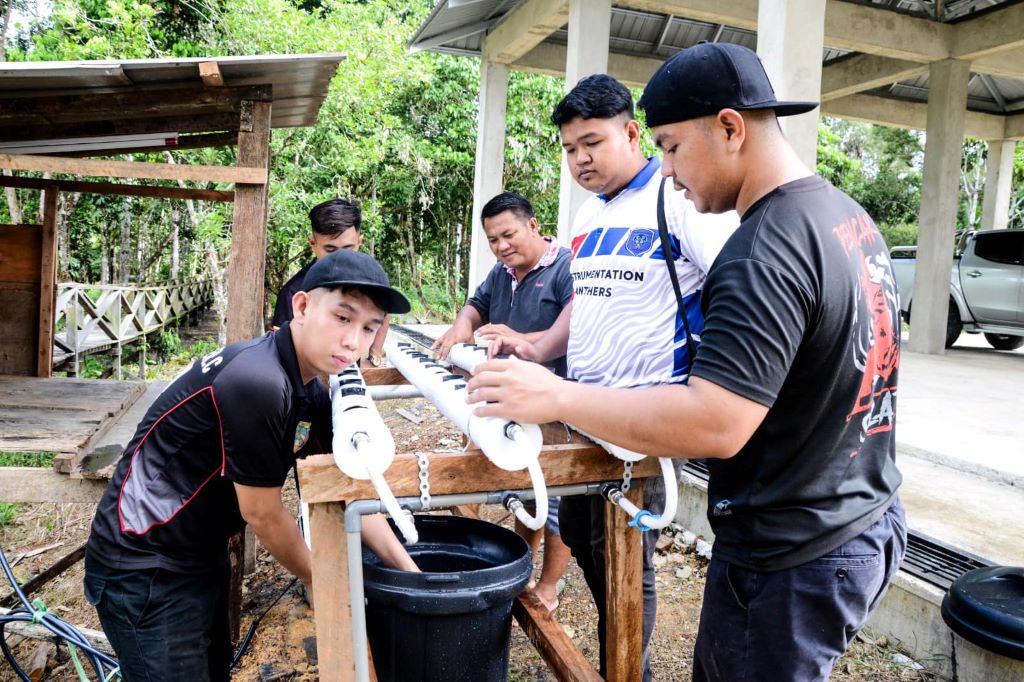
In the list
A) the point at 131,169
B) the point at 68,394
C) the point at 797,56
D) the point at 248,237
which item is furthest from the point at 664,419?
the point at 797,56

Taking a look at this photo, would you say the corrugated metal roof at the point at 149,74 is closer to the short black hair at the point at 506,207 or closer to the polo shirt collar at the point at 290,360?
the short black hair at the point at 506,207

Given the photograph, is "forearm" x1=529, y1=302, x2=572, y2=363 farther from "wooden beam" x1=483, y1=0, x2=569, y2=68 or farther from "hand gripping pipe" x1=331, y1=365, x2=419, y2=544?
"wooden beam" x1=483, y1=0, x2=569, y2=68

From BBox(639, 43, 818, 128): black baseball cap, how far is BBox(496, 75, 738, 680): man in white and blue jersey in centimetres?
69

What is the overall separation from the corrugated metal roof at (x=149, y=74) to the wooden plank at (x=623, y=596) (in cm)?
259

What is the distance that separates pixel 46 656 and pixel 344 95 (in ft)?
34.0

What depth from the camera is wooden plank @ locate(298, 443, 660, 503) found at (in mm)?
1618

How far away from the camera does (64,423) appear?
382 centimetres

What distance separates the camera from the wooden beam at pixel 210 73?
3264 millimetres

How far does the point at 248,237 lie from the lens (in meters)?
3.63

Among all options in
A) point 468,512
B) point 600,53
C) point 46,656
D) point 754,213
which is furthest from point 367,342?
point 600,53

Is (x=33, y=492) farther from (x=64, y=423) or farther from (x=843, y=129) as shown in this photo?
(x=843, y=129)

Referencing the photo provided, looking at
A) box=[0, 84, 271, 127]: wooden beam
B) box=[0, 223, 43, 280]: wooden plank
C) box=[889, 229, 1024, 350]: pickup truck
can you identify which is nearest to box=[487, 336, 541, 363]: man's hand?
box=[0, 84, 271, 127]: wooden beam

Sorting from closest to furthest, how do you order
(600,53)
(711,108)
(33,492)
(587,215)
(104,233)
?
(711,108), (587,215), (33,492), (600,53), (104,233)

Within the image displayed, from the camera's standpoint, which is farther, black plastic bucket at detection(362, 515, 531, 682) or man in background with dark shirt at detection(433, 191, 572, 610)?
man in background with dark shirt at detection(433, 191, 572, 610)
